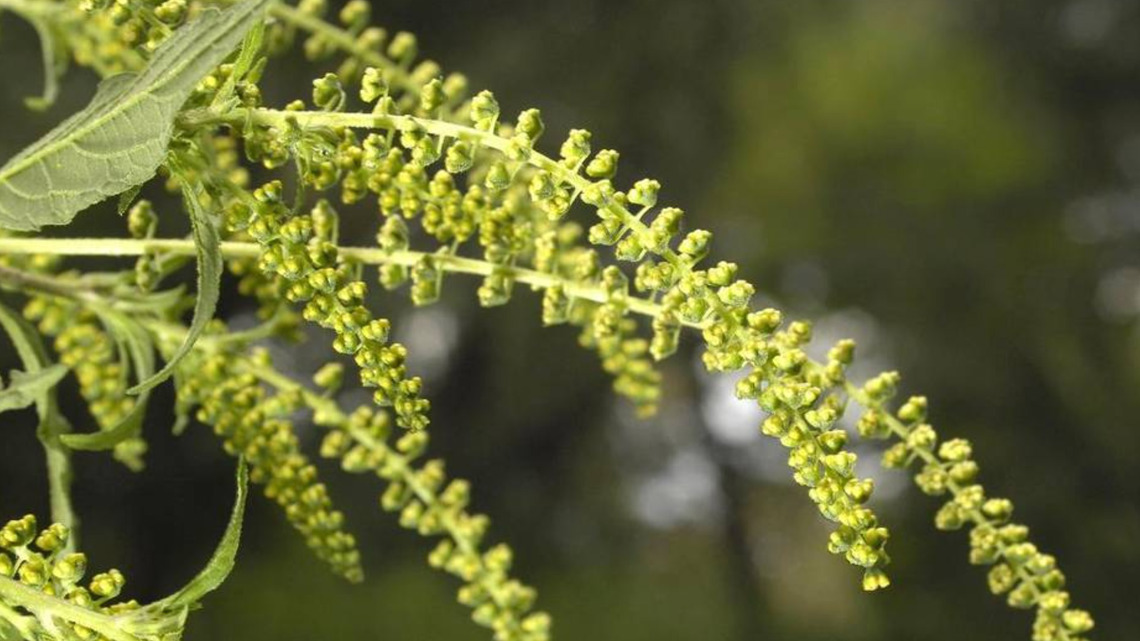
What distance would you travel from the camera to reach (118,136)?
0.38 meters

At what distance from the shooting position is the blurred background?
3.00 metres

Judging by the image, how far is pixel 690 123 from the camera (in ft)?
10.3

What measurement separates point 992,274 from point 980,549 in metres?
3.24

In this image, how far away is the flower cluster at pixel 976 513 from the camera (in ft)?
1.75

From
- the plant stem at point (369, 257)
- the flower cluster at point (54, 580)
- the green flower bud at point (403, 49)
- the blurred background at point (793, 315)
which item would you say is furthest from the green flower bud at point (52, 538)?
the blurred background at point (793, 315)

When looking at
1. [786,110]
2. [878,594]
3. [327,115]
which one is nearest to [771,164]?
[786,110]

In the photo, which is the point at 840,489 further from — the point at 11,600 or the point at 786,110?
the point at 786,110

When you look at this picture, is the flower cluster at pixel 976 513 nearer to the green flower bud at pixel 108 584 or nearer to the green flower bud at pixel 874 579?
the green flower bud at pixel 874 579

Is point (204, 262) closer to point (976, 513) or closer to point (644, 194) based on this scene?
point (644, 194)

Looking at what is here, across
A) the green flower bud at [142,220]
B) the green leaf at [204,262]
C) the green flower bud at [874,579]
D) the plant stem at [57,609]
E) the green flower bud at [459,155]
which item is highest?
the green flower bud at [142,220]

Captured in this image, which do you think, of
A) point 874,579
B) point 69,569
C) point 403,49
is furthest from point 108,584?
point 403,49

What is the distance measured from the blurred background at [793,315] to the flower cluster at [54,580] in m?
2.38

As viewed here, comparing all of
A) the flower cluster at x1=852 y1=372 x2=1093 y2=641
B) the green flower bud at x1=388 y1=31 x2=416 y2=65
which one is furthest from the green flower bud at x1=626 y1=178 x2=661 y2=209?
the green flower bud at x1=388 y1=31 x2=416 y2=65

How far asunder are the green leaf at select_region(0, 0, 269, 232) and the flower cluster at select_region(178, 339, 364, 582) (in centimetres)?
16
